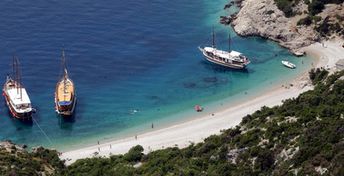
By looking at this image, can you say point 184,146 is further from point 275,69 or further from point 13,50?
point 13,50

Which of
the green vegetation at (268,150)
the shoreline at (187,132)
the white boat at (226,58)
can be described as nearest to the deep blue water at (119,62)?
the white boat at (226,58)

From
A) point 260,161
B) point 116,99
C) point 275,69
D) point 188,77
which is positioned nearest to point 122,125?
point 116,99

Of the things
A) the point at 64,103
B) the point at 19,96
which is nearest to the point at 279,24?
the point at 64,103

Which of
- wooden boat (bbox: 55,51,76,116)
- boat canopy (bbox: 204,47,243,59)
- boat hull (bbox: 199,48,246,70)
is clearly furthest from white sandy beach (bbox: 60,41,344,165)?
boat canopy (bbox: 204,47,243,59)

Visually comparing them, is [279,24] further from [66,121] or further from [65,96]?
[66,121]

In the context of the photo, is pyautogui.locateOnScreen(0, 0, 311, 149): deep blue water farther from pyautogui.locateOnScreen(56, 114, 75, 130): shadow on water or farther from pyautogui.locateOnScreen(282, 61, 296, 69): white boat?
pyautogui.locateOnScreen(282, 61, 296, 69): white boat

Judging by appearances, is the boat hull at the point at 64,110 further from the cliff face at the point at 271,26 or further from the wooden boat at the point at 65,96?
the cliff face at the point at 271,26
